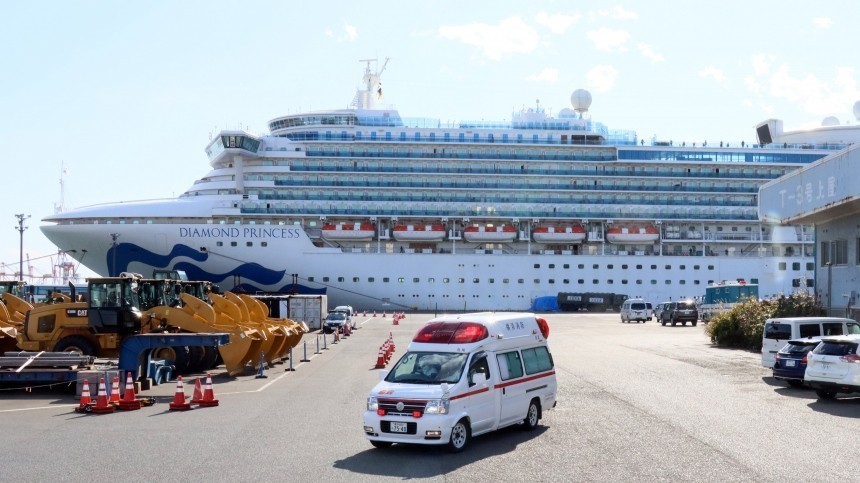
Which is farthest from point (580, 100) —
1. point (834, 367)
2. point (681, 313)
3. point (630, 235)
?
point (834, 367)

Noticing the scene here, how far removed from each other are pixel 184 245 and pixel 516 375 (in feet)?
163

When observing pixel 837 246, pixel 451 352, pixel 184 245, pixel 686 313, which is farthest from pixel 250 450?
pixel 184 245

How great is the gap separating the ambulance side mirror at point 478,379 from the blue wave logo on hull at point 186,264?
49016 mm

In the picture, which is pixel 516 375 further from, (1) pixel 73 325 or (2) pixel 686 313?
(2) pixel 686 313

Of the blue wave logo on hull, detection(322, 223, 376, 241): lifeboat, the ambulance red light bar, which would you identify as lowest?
the ambulance red light bar

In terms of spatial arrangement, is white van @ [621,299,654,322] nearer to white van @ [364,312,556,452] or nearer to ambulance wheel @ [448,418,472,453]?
white van @ [364,312,556,452]

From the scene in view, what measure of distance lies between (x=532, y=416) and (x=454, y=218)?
166 feet

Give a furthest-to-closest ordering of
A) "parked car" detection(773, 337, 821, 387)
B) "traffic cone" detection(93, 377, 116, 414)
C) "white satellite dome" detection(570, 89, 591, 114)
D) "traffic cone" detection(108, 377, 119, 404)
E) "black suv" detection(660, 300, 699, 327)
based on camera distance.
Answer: "white satellite dome" detection(570, 89, 591, 114)
"black suv" detection(660, 300, 699, 327)
"parked car" detection(773, 337, 821, 387)
"traffic cone" detection(108, 377, 119, 404)
"traffic cone" detection(93, 377, 116, 414)

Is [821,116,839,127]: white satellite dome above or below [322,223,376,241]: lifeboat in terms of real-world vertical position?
above

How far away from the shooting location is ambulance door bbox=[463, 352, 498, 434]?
38.3ft

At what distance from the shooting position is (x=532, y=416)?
13.3m

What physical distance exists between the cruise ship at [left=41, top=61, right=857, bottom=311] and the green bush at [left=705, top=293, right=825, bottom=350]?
3095 cm

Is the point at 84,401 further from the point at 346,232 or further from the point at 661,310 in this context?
the point at 346,232

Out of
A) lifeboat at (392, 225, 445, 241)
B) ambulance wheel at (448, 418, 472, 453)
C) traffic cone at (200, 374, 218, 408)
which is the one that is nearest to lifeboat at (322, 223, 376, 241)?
lifeboat at (392, 225, 445, 241)
